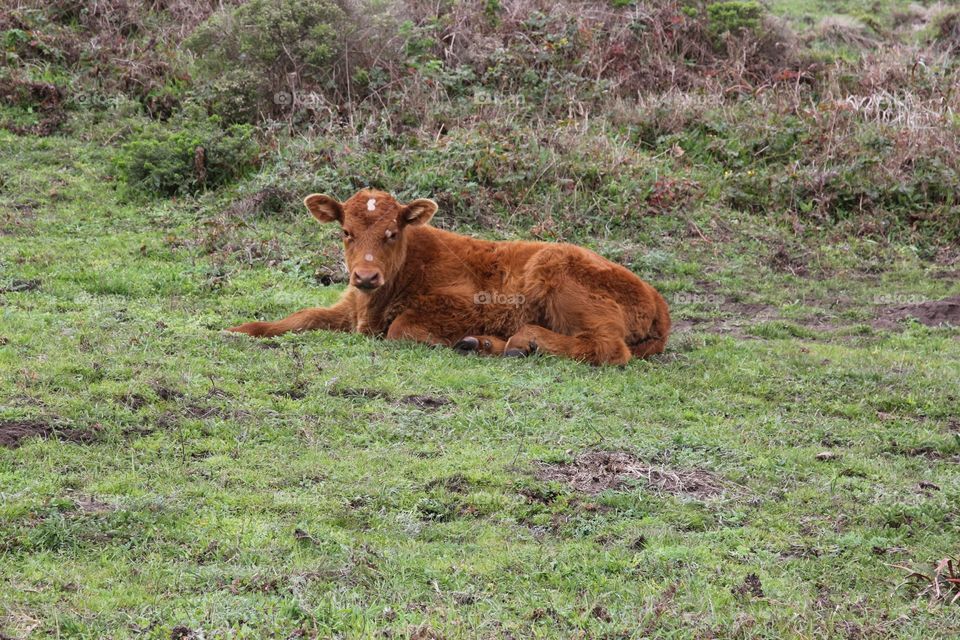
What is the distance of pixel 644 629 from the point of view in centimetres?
458

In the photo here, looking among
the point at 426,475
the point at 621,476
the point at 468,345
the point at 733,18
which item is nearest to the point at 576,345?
the point at 468,345

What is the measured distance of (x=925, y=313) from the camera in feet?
37.9

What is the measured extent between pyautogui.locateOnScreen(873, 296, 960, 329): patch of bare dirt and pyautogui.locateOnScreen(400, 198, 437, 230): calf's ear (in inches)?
194

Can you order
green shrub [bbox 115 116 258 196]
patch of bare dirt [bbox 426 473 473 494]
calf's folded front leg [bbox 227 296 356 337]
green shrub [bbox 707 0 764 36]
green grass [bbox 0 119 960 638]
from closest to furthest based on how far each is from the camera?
green grass [bbox 0 119 960 638]
patch of bare dirt [bbox 426 473 473 494]
calf's folded front leg [bbox 227 296 356 337]
green shrub [bbox 115 116 258 196]
green shrub [bbox 707 0 764 36]

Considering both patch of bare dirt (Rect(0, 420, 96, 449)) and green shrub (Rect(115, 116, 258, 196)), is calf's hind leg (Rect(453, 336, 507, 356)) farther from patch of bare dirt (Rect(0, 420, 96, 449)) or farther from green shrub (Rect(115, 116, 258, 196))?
green shrub (Rect(115, 116, 258, 196))

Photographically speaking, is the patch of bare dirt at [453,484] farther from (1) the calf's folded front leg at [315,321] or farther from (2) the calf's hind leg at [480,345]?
(1) the calf's folded front leg at [315,321]

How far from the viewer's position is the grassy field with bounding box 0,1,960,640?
15.7 feet

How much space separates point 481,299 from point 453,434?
268 cm

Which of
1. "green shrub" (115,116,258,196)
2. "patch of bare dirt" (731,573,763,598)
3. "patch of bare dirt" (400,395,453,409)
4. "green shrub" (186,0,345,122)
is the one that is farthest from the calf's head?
"green shrub" (186,0,345,122)

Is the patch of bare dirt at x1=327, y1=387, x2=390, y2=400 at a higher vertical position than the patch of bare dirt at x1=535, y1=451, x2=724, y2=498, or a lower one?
lower

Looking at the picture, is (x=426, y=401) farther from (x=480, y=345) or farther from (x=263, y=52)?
(x=263, y=52)

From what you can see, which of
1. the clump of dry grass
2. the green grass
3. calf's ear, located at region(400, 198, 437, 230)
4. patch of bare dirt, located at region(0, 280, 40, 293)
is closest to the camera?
the green grass

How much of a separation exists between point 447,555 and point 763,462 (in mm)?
2509

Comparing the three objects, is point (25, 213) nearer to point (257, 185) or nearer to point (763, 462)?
point (257, 185)
